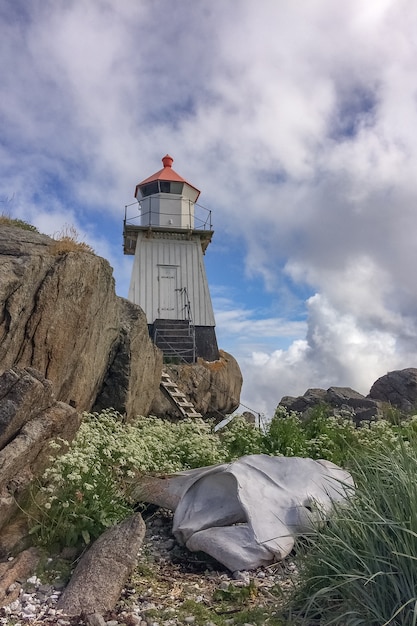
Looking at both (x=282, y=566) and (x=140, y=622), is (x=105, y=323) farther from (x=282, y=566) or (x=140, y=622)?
(x=140, y=622)

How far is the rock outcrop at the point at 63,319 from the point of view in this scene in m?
9.25

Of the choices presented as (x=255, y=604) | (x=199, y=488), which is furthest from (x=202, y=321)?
(x=255, y=604)

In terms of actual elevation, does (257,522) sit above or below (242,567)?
above

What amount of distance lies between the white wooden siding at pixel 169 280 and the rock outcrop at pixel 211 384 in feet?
9.50

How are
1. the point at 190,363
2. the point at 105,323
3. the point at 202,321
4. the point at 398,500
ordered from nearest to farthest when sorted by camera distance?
the point at 398,500
the point at 105,323
the point at 190,363
the point at 202,321

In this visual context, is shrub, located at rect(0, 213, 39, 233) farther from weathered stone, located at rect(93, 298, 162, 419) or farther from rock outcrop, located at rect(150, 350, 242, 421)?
Result: rock outcrop, located at rect(150, 350, 242, 421)

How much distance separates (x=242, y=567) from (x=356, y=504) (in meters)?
1.66

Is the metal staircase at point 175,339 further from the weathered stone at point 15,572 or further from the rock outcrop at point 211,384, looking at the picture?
the weathered stone at point 15,572

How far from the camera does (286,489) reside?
6.75 metres

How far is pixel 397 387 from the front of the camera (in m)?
25.2

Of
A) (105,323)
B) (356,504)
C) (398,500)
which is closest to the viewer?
(398,500)

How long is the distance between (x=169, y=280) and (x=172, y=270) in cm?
58

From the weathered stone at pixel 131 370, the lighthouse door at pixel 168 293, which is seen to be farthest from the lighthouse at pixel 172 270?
the weathered stone at pixel 131 370

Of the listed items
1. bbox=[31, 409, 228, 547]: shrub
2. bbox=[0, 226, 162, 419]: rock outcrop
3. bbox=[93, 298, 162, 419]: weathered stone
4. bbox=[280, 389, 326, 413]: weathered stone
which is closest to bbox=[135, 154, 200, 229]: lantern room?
bbox=[280, 389, 326, 413]: weathered stone
